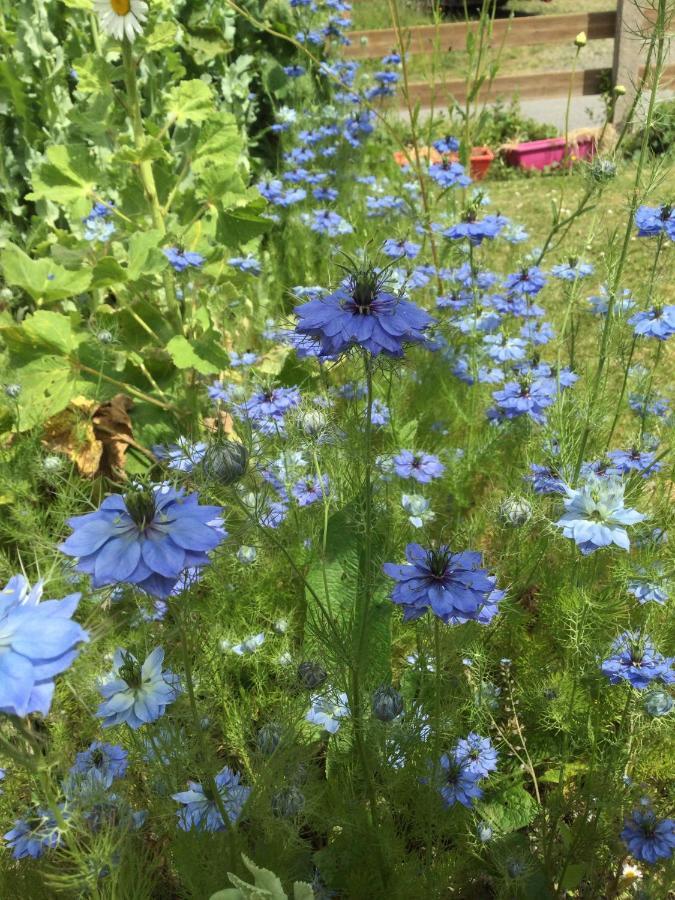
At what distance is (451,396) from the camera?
2.41 meters

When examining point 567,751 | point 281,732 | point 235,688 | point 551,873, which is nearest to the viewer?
point 281,732

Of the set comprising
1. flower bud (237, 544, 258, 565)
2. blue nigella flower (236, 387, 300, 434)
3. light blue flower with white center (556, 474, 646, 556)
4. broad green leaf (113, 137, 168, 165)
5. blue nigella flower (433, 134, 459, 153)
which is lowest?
flower bud (237, 544, 258, 565)

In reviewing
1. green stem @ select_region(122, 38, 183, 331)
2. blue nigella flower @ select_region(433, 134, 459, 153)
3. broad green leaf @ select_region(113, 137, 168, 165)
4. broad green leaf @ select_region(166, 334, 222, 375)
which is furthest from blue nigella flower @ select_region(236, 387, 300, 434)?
blue nigella flower @ select_region(433, 134, 459, 153)

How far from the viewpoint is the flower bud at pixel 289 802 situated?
1.15m

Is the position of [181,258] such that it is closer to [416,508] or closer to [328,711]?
[416,508]

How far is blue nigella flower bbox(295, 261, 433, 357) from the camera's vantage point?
0.95m

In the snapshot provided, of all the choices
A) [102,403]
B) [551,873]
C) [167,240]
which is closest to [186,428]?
[102,403]

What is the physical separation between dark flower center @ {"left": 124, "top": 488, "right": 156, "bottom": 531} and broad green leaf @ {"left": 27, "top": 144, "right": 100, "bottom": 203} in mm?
1927

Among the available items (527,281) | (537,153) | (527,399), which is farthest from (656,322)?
(537,153)

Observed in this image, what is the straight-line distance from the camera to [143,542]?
2.60ft

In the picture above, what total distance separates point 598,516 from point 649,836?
54 cm

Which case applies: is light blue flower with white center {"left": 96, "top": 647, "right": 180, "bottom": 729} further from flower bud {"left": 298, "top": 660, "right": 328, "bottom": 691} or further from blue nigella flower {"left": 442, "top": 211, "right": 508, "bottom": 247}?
blue nigella flower {"left": 442, "top": 211, "right": 508, "bottom": 247}

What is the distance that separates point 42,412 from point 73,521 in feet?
5.21

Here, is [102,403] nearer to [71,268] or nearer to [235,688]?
[71,268]
